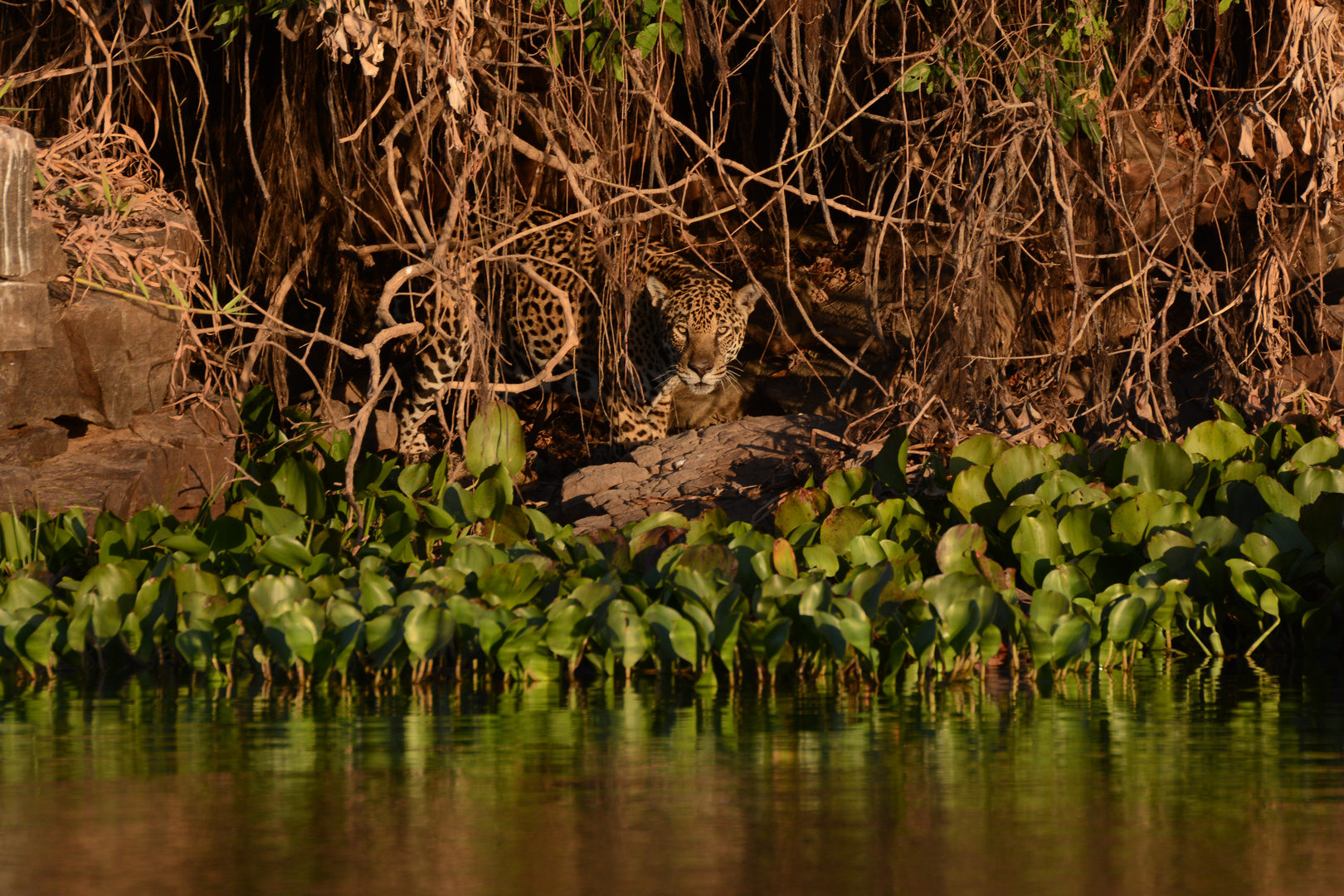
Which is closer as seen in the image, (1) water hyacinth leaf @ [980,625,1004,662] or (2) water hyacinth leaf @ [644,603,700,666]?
(2) water hyacinth leaf @ [644,603,700,666]

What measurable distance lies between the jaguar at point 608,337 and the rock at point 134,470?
1.83 metres

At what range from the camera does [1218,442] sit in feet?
18.4

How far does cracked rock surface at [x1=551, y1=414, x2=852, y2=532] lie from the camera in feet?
20.2

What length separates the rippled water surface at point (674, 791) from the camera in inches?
88.4

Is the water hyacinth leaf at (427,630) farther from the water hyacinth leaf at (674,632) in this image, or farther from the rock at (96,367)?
the rock at (96,367)

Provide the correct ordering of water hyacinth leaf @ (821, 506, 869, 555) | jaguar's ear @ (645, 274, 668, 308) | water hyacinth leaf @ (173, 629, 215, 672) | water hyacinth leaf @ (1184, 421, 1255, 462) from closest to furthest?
water hyacinth leaf @ (173, 629, 215, 672)
water hyacinth leaf @ (821, 506, 869, 555)
water hyacinth leaf @ (1184, 421, 1255, 462)
jaguar's ear @ (645, 274, 668, 308)

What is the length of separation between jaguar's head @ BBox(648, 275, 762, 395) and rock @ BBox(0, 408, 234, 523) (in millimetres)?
2680

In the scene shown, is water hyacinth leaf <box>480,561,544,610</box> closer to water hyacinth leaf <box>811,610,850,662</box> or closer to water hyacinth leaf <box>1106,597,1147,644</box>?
water hyacinth leaf <box>811,610,850,662</box>

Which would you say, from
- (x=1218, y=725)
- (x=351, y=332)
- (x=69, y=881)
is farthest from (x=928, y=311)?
(x=69, y=881)

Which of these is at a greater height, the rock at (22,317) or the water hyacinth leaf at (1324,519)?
the rock at (22,317)

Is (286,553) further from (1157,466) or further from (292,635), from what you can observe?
(1157,466)

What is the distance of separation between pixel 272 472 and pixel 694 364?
2.61m

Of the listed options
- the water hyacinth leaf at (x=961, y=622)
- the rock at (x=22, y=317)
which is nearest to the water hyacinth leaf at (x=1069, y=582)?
the water hyacinth leaf at (x=961, y=622)

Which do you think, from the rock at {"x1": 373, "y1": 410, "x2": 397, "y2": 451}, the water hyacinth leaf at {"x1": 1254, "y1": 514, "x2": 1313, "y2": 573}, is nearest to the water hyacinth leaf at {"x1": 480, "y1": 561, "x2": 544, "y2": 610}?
the water hyacinth leaf at {"x1": 1254, "y1": 514, "x2": 1313, "y2": 573}
